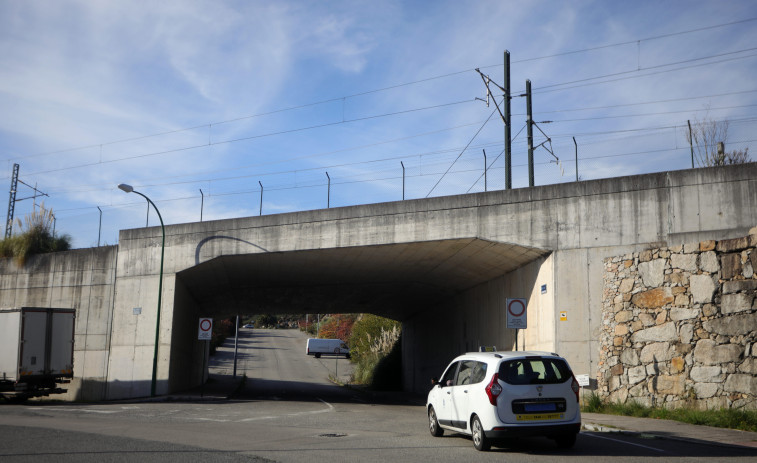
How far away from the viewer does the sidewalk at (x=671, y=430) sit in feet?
37.9

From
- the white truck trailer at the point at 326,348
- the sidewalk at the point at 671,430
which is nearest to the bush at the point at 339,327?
the white truck trailer at the point at 326,348

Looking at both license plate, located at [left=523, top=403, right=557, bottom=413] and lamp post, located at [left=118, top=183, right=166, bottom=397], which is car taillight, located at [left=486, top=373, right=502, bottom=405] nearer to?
license plate, located at [left=523, top=403, right=557, bottom=413]

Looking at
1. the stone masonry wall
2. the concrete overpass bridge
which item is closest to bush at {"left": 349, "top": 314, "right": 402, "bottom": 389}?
the concrete overpass bridge

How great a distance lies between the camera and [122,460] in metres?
9.41

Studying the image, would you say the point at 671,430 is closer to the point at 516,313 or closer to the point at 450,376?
the point at 450,376

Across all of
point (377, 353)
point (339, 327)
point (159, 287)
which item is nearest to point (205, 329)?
point (159, 287)

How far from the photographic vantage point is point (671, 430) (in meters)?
12.9

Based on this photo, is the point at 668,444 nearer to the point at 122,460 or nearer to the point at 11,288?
the point at 122,460

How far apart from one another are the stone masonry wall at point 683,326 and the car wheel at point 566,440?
20.2 ft

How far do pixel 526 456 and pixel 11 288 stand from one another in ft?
92.0

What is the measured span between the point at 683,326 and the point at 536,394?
25.0 ft

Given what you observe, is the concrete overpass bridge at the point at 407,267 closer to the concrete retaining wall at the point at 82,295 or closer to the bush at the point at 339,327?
the concrete retaining wall at the point at 82,295

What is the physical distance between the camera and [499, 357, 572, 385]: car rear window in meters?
10.8

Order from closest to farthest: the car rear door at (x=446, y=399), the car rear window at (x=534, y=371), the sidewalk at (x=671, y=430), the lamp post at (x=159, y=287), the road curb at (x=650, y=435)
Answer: the car rear window at (x=534, y=371), the road curb at (x=650, y=435), the sidewalk at (x=671, y=430), the car rear door at (x=446, y=399), the lamp post at (x=159, y=287)
